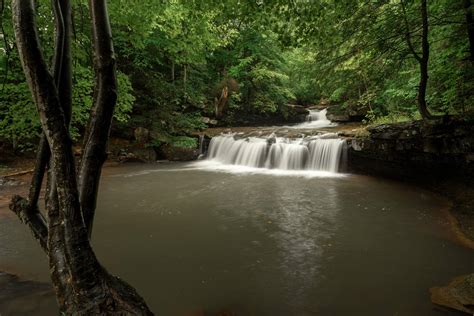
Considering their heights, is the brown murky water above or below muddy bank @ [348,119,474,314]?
below

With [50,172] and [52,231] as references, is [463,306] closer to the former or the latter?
[52,231]

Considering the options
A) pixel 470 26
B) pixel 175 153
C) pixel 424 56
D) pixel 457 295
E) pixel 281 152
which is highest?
pixel 470 26

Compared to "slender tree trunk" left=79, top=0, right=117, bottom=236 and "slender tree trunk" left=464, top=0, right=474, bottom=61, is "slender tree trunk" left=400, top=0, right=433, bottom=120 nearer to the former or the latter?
"slender tree trunk" left=464, top=0, right=474, bottom=61

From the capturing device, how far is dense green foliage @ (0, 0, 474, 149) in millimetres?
4617

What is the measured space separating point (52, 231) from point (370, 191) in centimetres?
810

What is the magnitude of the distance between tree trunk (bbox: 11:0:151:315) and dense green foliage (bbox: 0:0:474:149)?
1224 mm

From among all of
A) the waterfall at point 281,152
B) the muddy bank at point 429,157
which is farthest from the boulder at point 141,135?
the muddy bank at point 429,157

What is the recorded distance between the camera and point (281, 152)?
12711 mm

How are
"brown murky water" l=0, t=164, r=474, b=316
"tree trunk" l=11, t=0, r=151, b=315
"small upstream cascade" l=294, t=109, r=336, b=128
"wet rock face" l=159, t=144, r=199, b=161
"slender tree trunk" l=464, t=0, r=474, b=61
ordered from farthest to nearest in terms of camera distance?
"small upstream cascade" l=294, t=109, r=336, b=128 → "wet rock face" l=159, t=144, r=199, b=161 → "slender tree trunk" l=464, t=0, r=474, b=61 → "brown murky water" l=0, t=164, r=474, b=316 → "tree trunk" l=11, t=0, r=151, b=315

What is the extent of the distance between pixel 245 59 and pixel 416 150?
1190 centimetres

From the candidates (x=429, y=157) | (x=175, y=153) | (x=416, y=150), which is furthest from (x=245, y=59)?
(x=429, y=157)

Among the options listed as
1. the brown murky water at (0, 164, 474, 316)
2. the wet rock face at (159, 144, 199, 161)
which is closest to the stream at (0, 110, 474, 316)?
the brown murky water at (0, 164, 474, 316)

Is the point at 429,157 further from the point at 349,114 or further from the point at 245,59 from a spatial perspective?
the point at 245,59

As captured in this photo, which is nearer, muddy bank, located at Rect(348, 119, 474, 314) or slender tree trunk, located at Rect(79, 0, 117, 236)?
slender tree trunk, located at Rect(79, 0, 117, 236)
